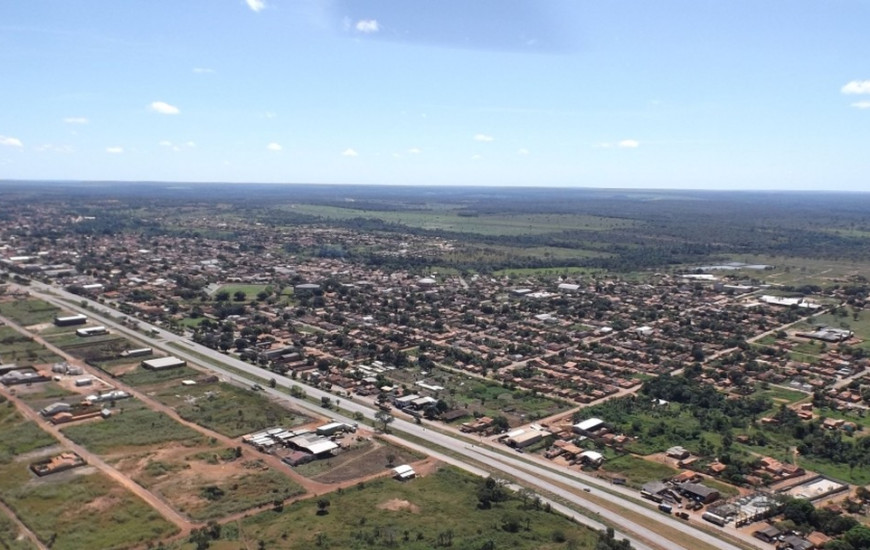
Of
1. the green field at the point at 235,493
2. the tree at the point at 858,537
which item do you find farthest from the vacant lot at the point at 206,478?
the tree at the point at 858,537

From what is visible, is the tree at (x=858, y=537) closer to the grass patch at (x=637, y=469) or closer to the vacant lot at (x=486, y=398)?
the grass patch at (x=637, y=469)

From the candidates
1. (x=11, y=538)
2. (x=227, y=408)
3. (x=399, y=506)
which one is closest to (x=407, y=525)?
(x=399, y=506)

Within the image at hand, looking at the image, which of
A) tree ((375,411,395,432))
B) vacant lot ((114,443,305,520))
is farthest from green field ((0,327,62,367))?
tree ((375,411,395,432))

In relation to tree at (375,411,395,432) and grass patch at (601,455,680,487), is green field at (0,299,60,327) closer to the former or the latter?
tree at (375,411,395,432)

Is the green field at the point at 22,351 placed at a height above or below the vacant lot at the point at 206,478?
above

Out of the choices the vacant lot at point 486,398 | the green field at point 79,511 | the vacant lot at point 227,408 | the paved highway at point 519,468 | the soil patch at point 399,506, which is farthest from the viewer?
the vacant lot at point 486,398

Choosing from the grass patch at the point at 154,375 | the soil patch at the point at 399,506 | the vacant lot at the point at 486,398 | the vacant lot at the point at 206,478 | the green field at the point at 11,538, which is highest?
the green field at the point at 11,538

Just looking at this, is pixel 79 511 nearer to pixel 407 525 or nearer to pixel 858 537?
pixel 407 525
